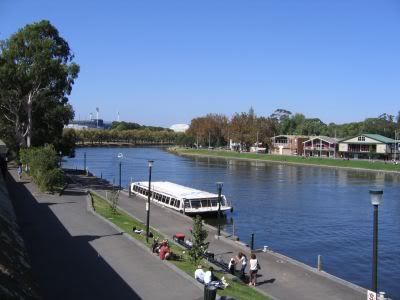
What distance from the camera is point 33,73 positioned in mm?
50625

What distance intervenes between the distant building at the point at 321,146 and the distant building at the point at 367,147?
4.08m

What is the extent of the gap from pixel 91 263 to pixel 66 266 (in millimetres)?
1008

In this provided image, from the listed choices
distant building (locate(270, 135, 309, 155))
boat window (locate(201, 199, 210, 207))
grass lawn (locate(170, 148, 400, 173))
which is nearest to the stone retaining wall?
boat window (locate(201, 199, 210, 207))

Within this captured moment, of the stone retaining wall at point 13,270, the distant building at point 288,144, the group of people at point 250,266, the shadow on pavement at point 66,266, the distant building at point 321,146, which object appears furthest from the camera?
the distant building at point 288,144

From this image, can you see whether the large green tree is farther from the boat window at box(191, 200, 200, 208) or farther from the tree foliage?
the tree foliage

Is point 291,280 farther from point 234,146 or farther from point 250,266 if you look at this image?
point 234,146

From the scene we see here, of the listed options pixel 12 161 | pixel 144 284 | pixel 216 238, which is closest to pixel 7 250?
pixel 144 284

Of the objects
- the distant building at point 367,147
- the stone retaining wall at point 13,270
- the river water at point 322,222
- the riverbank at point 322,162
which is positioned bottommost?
the river water at point 322,222

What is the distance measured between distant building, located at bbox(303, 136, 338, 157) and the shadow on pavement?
120m

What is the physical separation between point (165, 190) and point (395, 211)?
2268 centimetres

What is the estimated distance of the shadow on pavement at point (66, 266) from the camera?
15.6 metres

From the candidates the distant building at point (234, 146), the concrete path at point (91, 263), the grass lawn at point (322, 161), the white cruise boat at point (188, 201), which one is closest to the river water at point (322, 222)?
the white cruise boat at point (188, 201)

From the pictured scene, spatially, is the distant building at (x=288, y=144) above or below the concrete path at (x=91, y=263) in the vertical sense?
above

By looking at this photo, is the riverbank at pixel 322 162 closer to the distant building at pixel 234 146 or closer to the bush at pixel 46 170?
the distant building at pixel 234 146
